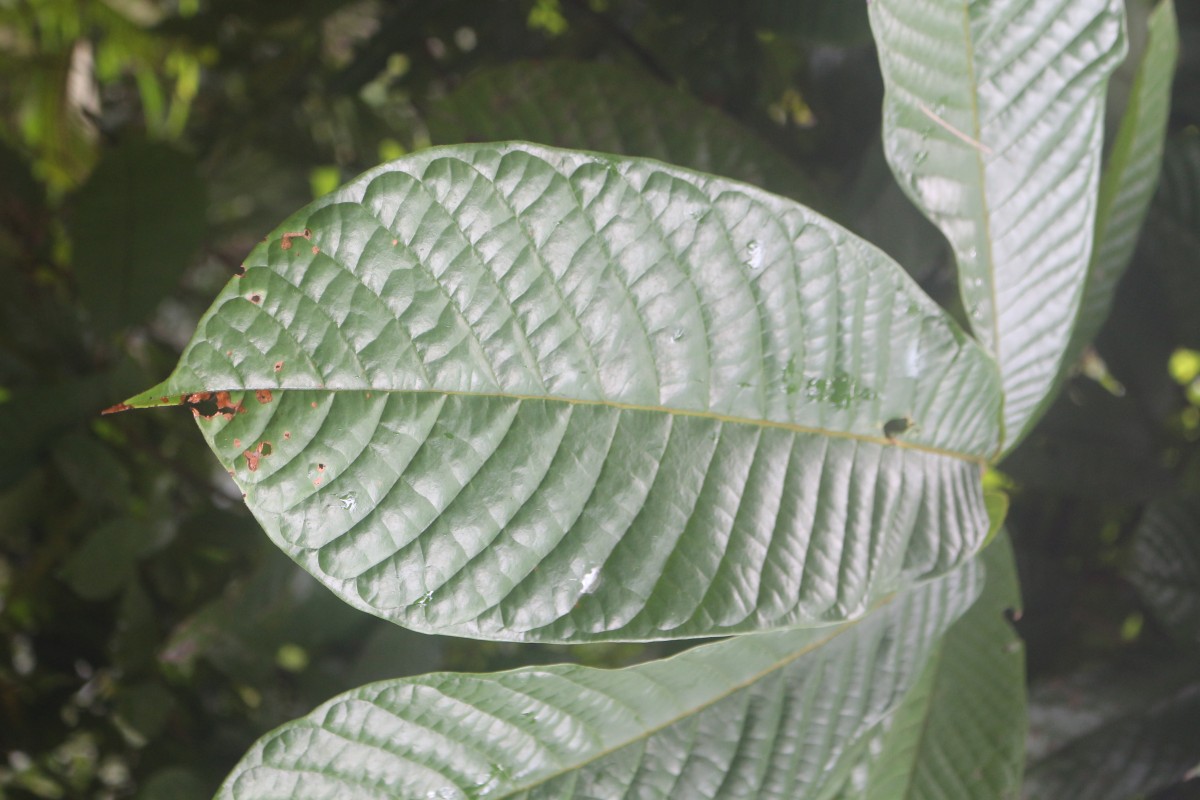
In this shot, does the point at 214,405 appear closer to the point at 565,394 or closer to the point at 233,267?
the point at 565,394

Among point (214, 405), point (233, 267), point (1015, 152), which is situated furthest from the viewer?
point (233, 267)

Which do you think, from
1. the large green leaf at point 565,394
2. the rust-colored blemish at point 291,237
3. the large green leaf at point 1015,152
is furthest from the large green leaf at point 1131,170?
the rust-colored blemish at point 291,237

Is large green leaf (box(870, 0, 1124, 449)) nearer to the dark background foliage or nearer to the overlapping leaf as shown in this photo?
the dark background foliage

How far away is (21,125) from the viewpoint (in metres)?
1.50

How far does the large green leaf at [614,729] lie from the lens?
0.35m

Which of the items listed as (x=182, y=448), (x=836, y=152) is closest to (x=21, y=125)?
(x=182, y=448)

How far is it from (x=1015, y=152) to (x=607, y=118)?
11.8 inches

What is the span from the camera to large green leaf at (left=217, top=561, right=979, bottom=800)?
0.35 meters

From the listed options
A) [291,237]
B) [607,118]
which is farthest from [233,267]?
[291,237]

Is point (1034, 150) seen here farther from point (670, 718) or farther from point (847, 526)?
point (670, 718)

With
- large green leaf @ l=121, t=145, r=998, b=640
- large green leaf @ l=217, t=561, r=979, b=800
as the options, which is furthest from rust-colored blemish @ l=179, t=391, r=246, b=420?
large green leaf @ l=217, t=561, r=979, b=800

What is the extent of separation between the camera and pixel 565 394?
13.2 inches

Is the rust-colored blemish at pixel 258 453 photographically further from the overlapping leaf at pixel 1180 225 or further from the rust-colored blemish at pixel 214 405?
the overlapping leaf at pixel 1180 225

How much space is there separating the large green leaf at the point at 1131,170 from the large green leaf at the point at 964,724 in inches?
7.3
